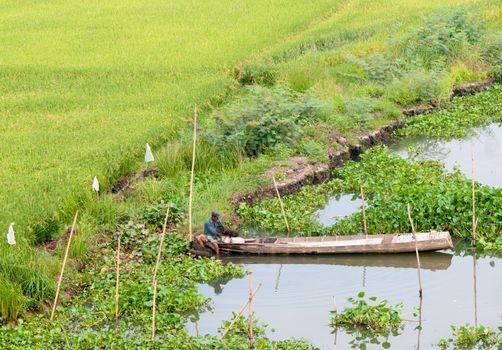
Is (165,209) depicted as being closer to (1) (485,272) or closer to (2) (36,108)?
(1) (485,272)

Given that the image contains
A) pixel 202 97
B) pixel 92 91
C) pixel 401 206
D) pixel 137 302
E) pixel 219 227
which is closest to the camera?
pixel 137 302

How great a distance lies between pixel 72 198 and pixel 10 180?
1.80 metres

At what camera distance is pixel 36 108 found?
22641 millimetres

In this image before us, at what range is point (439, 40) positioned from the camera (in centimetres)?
2586

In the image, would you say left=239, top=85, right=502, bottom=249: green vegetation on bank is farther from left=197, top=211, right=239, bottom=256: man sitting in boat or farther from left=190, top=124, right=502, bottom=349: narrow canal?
left=197, top=211, right=239, bottom=256: man sitting in boat


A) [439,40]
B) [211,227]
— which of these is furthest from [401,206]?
[439,40]

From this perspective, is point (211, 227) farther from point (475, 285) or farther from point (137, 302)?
point (475, 285)

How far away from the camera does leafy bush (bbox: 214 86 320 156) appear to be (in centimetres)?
1900

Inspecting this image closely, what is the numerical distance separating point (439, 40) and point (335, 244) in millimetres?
11925

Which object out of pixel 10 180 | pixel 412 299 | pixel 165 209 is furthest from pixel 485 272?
pixel 10 180

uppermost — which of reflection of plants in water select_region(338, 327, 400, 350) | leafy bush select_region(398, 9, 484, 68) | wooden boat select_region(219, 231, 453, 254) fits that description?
leafy bush select_region(398, 9, 484, 68)

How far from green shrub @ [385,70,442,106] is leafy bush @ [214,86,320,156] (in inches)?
173

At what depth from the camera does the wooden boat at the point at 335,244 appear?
15.1m

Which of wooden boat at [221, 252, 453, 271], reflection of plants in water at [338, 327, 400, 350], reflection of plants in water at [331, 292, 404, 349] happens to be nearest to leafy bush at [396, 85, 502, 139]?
wooden boat at [221, 252, 453, 271]
